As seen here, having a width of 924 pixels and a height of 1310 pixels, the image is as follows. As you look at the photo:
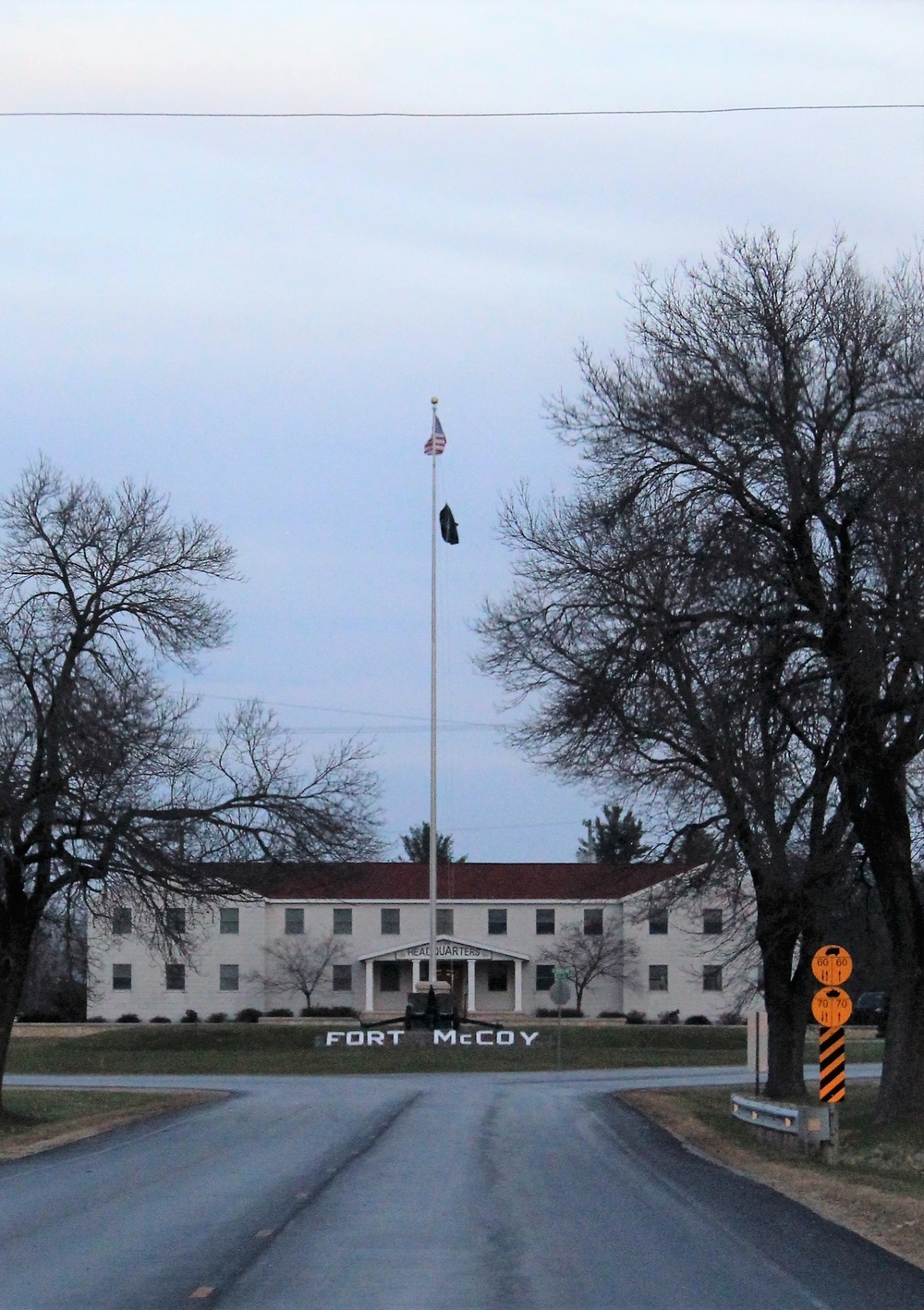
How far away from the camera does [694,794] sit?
24312 millimetres

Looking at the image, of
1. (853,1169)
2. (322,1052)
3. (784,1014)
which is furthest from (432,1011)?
(853,1169)

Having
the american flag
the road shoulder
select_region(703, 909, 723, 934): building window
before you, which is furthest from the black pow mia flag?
the road shoulder

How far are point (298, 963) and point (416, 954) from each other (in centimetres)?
574

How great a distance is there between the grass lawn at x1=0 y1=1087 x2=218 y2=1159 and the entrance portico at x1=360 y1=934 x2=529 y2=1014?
3710 cm

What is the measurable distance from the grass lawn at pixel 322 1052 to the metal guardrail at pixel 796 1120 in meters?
27.4

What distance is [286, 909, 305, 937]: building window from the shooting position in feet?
253

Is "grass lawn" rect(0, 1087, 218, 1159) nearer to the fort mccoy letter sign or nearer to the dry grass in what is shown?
the dry grass

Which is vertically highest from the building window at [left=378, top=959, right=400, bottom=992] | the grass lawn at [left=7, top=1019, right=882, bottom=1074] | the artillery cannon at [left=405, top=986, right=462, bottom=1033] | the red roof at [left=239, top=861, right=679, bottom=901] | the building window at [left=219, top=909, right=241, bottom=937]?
the red roof at [left=239, top=861, right=679, bottom=901]

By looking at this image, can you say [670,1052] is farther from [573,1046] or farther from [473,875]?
[473,875]

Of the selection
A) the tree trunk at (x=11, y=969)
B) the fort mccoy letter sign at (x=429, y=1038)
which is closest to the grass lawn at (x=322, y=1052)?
the fort mccoy letter sign at (x=429, y=1038)

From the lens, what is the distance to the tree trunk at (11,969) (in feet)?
79.7

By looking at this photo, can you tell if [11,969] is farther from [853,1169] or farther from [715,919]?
[715,919]

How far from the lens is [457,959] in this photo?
75250 mm

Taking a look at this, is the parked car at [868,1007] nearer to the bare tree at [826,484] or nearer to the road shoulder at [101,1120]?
the road shoulder at [101,1120]
